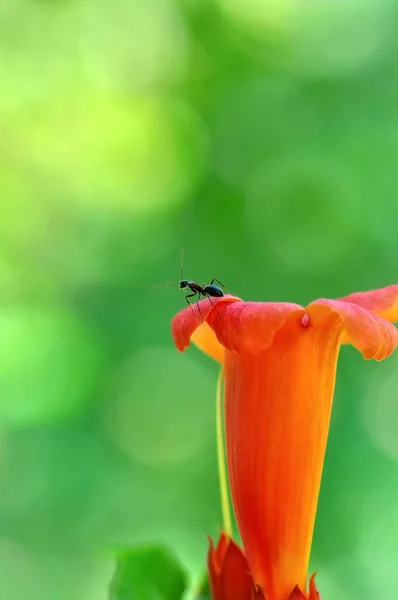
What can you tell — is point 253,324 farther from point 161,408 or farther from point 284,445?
point 161,408

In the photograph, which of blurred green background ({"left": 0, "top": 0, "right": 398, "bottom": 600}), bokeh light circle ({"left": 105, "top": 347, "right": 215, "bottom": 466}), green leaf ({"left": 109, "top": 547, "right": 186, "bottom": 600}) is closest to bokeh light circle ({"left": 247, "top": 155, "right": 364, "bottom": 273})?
blurred green background ({"left": 0, "top": 0, "right": 398, "bottom": 600})

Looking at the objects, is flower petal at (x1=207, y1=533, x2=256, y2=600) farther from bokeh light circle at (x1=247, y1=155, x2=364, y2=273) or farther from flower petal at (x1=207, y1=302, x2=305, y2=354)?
bokeh light circle at (x1=247, y1=155, x2=364, y2=273)

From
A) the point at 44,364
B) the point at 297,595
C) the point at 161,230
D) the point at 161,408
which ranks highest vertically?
the point at 161,230

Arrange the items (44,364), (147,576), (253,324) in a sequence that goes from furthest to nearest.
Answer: (44,364)
(147,576)
(253,324)

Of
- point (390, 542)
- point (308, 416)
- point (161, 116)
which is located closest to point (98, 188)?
point (161, 116)

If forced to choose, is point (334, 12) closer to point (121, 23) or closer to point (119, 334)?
point (121, 23)

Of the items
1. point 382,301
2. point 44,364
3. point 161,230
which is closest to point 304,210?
point 161,230
